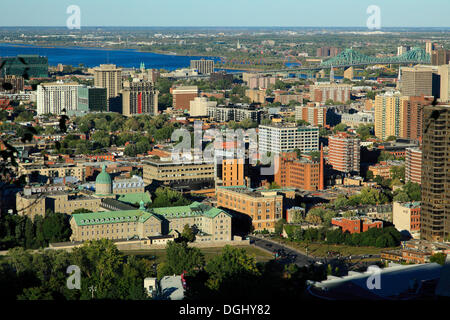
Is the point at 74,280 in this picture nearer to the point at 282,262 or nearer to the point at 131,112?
the point at 282,262

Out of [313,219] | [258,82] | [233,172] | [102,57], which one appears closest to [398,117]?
[233,172]

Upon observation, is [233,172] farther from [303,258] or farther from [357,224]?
[303,258]

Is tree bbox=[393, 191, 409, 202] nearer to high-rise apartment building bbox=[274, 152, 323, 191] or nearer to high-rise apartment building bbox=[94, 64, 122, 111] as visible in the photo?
high-rise apartment building bbox=[274, 152, 323, 191]

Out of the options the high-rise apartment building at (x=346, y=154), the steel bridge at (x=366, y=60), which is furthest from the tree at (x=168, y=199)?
the steel bridge at (x=366, y=60)

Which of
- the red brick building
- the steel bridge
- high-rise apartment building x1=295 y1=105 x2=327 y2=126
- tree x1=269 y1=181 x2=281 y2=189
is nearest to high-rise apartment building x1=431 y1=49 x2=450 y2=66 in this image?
the steel bridge

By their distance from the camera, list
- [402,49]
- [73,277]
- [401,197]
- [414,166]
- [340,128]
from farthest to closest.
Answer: [402,49]
[340,128]
[414,166]
[401,197]
[73,277]
